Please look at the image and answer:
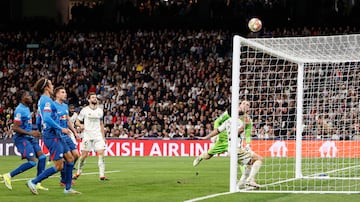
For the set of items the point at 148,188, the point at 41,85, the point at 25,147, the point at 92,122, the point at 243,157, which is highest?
the point at 41,85

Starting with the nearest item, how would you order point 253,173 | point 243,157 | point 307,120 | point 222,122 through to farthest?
1. point 243,157
2. point 253,173
3. point 222,122
4. point 307,120

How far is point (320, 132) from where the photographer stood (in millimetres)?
28234

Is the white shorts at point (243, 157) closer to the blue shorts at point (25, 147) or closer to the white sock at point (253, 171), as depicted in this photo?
the white sock at point (253, 171)

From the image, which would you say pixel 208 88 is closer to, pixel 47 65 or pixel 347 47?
pixel 47 65

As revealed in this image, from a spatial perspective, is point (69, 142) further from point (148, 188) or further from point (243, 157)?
point (243, 157)

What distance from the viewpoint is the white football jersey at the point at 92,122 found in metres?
19.8

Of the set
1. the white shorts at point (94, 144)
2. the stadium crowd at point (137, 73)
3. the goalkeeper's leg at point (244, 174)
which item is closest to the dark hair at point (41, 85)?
the goalkeeper's leg at point (244, 174)

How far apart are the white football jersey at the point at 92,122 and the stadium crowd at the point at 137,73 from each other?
14.0 meters

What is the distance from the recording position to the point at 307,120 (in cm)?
2794

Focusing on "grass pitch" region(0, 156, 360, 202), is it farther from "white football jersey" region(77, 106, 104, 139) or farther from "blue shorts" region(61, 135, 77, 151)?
"white football jersey" region(77, 106, 104, 139)

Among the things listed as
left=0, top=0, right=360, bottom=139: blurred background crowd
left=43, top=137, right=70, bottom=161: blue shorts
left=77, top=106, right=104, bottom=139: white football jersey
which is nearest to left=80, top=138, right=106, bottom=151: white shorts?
left=77, top=106, right=104, bottom=139: white football jersey

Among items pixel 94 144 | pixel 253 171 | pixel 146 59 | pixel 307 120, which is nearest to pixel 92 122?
pixel 94 144

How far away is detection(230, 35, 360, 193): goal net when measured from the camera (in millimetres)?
16781

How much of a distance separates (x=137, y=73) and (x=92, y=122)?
20503mm
